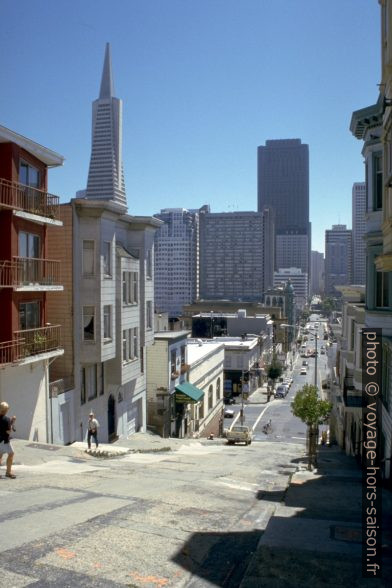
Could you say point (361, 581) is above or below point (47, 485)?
above

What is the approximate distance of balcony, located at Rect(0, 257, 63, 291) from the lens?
19.7 m

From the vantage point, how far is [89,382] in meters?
27.2

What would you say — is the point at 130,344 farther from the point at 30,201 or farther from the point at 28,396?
the point at 30,201

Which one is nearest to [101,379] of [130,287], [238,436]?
[130,287]

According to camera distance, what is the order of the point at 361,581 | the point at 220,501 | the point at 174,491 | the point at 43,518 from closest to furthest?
1. the point at 361,581
2. the point at 43,518
3. the point at 220,501
4. the point at 174,491

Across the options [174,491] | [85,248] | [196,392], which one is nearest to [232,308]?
[196,392]

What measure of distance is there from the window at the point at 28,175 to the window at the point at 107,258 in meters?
5.22

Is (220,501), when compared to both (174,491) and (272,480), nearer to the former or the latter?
(174,491)

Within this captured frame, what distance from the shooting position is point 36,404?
72.2 feet

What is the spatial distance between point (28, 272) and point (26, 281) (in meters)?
0.50

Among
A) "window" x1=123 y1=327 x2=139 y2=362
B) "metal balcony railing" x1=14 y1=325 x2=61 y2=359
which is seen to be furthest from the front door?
"metal balcony railing" x1=14 y1=325 x2=61 y2=359

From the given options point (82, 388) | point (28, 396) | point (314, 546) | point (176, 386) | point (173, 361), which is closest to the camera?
point (314, 546)

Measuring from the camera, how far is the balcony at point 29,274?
1967 cm

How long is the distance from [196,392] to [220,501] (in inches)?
1189
